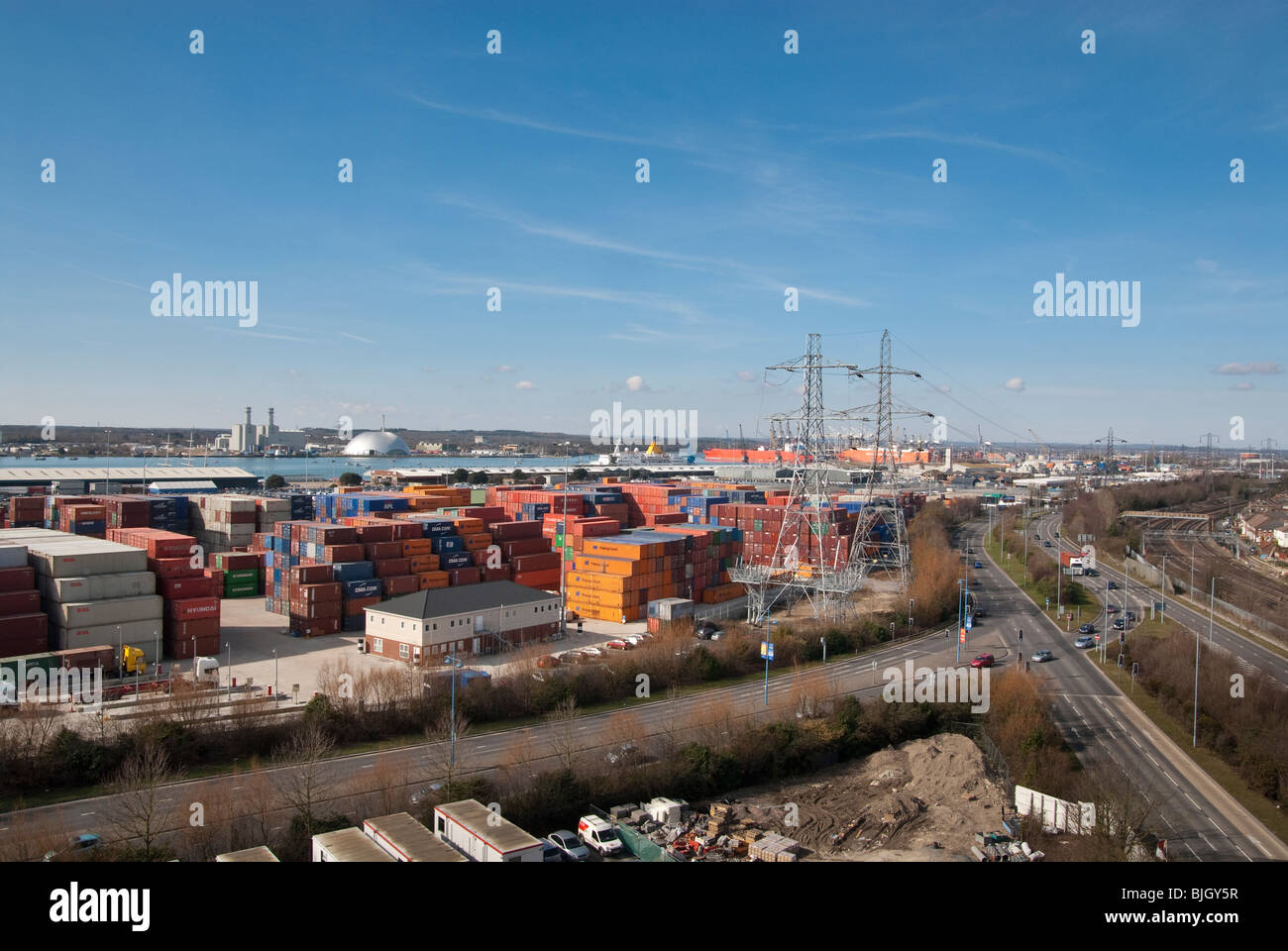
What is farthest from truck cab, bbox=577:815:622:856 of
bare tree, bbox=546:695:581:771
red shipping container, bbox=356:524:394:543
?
red shipping container, bbox=356:524:394:543

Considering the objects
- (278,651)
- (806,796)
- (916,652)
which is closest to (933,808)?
(806,796)

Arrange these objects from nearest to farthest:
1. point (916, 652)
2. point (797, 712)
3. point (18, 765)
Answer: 1. point (18, 765)
2. point (797, 712)
3. point (916, 652)

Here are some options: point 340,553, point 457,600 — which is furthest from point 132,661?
point 457,600

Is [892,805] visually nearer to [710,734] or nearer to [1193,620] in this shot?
[710,734]

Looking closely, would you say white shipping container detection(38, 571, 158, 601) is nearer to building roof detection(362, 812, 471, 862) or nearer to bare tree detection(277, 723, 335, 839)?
bare tree detection(277, 723, 335, 839)

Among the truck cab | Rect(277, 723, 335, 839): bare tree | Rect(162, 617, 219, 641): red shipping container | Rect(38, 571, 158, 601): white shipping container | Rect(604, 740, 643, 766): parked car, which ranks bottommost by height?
the truck cab
